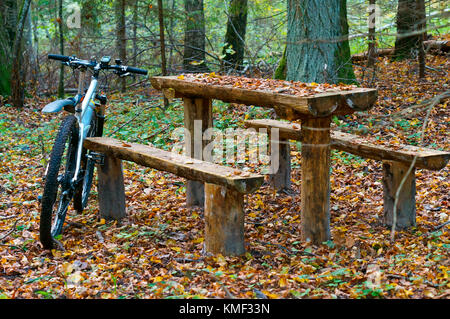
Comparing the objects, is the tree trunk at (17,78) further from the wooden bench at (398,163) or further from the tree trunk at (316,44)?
the wooden bench at (398,163)

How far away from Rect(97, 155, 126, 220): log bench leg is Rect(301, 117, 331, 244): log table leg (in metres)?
1.81

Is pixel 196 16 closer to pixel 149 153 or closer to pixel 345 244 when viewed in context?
pixel 149 153

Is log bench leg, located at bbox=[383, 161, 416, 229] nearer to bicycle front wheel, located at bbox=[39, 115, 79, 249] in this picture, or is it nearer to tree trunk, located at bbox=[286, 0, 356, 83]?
bicycle front wheel, located at bbox=[39, 115, 79, 249]

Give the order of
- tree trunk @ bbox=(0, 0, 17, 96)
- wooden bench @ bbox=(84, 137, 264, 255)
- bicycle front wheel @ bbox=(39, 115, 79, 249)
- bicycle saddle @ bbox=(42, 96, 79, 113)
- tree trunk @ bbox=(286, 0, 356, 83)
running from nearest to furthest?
wooden bench @ bbox=(84, 137, 264, 255) < bicycle front wheel @ bbox=(39, 115, 79, 249) < bicycle saddle @ bbox=(42, 96, 79, 113) < tree trunk @ bbox=(286, 0, 356, 83) < tree trunk @ bbox=(0, 0, 17, 96)

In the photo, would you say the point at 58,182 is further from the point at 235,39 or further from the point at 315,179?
the point at 235,39

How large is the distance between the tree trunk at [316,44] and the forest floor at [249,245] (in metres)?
0.78

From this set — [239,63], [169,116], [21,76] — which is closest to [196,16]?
[239,63]

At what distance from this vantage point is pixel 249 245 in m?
4.40

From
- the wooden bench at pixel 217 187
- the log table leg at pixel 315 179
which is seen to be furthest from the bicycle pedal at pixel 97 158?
the log table leg at pixel 315 179

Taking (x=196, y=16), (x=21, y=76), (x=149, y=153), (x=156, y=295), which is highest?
(x=196, y=16)

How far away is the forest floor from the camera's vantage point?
3535 mm

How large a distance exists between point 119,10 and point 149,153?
683cm

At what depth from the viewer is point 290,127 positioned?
5.51 meters

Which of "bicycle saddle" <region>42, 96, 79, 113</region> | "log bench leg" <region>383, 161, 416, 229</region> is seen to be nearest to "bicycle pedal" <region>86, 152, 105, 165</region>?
"bicycle saddle" <region>42, 96, 79, 113</region>
